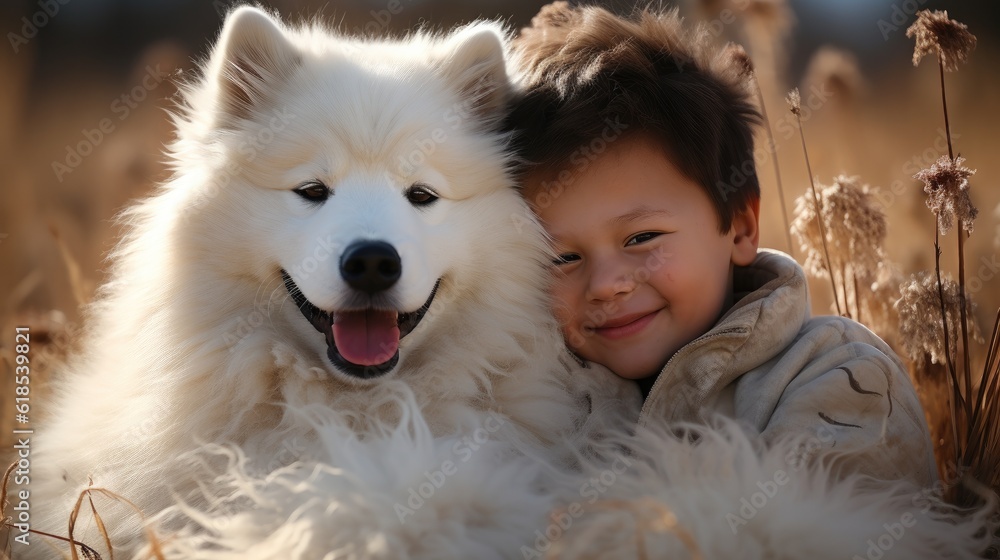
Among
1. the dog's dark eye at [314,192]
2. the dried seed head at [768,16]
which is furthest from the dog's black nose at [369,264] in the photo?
the dried seed head at [768,16]

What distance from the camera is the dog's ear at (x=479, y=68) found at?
2943 mm

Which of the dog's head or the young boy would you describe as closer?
the dog's head

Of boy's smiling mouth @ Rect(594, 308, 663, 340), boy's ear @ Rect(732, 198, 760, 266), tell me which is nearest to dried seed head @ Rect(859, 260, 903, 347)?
boy's ear @ Rect(732, 198, 760, 266)

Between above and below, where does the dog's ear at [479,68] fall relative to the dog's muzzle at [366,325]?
above

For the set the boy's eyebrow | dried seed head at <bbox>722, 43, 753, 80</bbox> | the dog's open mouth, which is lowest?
the dog's open mouth

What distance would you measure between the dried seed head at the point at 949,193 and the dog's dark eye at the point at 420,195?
1575 mm

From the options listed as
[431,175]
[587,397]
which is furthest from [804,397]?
[431,175]

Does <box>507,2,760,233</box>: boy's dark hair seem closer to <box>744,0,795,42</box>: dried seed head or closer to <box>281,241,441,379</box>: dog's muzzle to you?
<box>281,241,441,379</box>: dog's muzzle

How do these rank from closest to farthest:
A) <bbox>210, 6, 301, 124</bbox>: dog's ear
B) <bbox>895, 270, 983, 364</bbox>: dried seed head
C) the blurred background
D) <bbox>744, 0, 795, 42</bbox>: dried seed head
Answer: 1. <bbox>210, 6, 301, 124</bbox>: dog's ear
2. <bbox>895, 270, 983, 364</bbox>: dried seed head
3. <bbox>744, 0, 795, 42</bbox>: dried seed head
4. the blurred background

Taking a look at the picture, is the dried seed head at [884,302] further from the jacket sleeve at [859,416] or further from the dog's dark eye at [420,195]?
the dog's dark eye at [420,195]

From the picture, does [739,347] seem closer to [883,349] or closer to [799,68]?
[883,349]

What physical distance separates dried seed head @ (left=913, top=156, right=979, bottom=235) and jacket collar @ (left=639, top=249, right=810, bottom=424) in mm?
469

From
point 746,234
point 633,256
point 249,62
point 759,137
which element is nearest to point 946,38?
point 746,234

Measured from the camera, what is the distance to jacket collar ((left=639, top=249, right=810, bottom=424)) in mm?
2668
